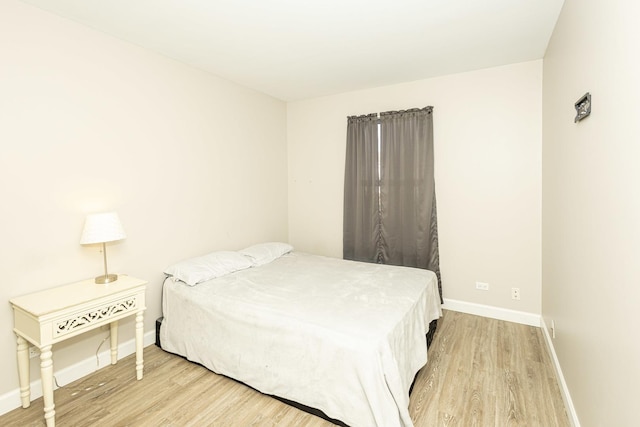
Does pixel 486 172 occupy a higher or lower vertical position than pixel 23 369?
higher

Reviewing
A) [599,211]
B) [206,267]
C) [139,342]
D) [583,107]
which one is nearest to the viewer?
[599,211]

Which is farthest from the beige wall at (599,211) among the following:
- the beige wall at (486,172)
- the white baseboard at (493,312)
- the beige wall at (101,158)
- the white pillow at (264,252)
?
the beige wall at (101,158)

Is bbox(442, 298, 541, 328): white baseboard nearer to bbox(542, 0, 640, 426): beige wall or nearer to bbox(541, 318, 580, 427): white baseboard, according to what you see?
bbox(541, 318, 580, 427): white baseboard

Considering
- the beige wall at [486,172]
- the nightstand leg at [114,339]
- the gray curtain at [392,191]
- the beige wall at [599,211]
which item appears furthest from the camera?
the gray curtain at [392,191]

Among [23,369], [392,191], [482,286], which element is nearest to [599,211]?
[482,286]

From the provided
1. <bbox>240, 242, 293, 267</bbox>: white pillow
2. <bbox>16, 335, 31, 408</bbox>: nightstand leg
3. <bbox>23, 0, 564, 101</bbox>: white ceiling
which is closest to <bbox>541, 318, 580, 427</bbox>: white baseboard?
<bbox>23, 0, 564, 101</bbox>: white ceiling

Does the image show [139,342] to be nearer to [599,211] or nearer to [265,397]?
[265,397]

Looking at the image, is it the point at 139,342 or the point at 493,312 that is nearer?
the point at 139,342

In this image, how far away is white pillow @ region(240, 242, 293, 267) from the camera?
10.9 ft

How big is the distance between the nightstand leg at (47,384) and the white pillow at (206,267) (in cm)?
98

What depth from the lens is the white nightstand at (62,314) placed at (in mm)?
1824

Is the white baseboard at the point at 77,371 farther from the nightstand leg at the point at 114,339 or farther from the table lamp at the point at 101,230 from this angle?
the table lamp at the point at 101,230

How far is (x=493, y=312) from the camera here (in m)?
3.33

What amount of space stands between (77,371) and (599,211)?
11.3ft
